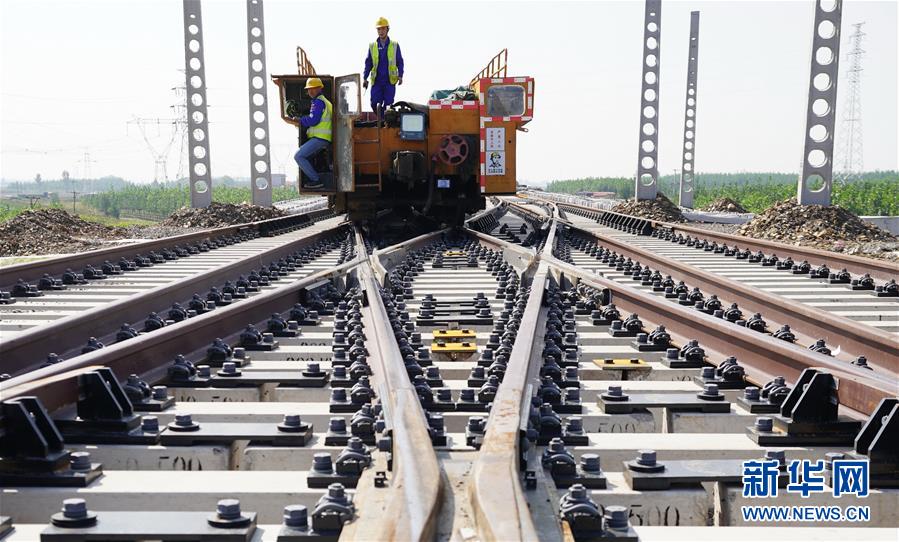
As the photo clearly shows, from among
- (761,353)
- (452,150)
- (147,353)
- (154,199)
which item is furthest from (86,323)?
(154,199)

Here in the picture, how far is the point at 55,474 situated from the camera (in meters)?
2.50

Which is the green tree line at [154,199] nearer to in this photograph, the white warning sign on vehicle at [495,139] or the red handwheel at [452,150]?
the red handwheel at [452,150]

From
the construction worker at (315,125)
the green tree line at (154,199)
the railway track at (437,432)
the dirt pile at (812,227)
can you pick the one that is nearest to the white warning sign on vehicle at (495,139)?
the construction worker at (315,125)

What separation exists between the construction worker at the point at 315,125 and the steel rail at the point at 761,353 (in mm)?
6416

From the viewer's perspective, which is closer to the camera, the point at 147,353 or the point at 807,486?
the point at 807,486

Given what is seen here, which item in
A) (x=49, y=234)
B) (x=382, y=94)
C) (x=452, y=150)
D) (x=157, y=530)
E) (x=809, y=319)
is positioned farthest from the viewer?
(x=49, y=234)

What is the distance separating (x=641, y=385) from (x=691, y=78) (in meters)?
33.4

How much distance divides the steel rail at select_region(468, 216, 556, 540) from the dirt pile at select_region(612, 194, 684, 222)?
76.1 ft

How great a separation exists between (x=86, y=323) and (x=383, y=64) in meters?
8.17

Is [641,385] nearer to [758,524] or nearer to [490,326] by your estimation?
[758,524]

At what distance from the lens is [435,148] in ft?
42.7

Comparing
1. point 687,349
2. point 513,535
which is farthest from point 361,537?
point 687,349

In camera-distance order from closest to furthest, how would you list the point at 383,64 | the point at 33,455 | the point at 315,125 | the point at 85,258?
the point at 33,455 < the point at 85,258 < the point at 315,125 < the point at 383,64

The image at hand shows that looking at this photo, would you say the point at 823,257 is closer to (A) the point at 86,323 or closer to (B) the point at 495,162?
(B) the point at 495,162
